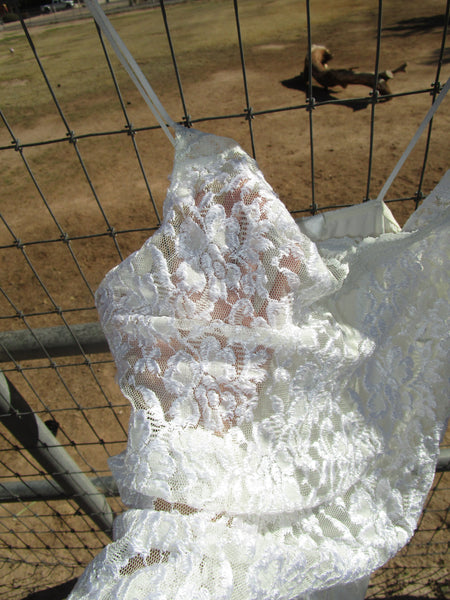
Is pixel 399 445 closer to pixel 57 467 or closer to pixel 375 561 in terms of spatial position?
pixel 375 561

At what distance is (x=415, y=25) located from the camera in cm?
762

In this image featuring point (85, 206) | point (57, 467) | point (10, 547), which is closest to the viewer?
point (57, 467)

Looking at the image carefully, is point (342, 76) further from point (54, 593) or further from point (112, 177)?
Result: point (54, 593)

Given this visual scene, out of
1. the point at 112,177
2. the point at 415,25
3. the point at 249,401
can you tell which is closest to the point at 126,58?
the point at 249,401

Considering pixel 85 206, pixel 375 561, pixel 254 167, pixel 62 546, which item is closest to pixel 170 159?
pixel 85 206

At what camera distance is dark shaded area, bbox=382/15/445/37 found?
734cm

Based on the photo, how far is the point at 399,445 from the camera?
30.8 inches

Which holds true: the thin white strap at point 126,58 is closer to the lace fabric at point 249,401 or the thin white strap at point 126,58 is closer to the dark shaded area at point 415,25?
the lace fabric at point 249,401

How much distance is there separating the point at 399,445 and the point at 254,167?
0.55 meters

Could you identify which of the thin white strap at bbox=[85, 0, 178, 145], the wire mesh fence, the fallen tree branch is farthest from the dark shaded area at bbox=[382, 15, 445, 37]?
the thin white strap at bbox=[85, 0, 178, 145]

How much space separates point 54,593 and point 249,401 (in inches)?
58.2

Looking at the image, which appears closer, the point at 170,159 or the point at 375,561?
the point at 375,561

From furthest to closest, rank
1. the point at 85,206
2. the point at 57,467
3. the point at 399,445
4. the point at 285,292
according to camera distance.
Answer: the point at 85,206 → the point at 57,467 → the point at 399,445 → the point at 285,292

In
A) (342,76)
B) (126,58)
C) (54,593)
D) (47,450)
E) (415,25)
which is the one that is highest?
(126,58)
